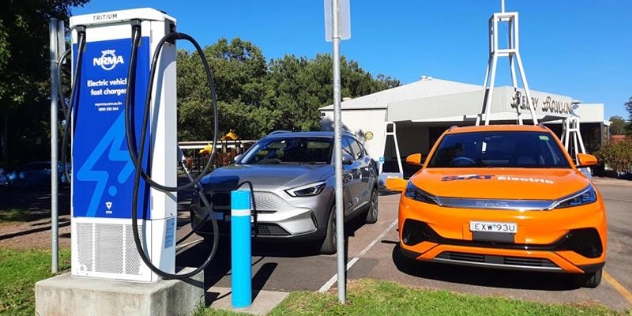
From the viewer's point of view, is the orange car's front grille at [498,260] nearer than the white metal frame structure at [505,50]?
Yes

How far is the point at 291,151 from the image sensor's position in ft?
24.5

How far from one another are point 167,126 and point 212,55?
1434 inches

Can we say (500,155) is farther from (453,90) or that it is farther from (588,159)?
(453,90)

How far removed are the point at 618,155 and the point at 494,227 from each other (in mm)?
23489

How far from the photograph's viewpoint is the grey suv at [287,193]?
573 cm

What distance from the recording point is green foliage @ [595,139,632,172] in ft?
77.6

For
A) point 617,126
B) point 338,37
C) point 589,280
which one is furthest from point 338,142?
point 617,126

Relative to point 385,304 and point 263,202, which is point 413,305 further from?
point 263,202

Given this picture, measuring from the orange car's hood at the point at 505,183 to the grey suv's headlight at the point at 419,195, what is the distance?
0.04 metres

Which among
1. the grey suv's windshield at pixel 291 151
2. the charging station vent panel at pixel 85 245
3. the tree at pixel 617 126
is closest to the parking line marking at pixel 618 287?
the grey suv's windshield at pixel 291 151

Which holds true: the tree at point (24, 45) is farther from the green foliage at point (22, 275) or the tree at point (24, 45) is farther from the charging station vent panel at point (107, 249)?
the charging station vent panel at point (107, 249)

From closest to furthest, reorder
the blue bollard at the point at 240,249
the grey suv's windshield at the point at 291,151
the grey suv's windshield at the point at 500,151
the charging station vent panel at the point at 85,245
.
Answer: the charging station vent panel at the point at 85,245, the blue bollard at the point at 240,249, the grey suv's windshield at the point at 500,151, the grey suv's windshield at the point at 291,151

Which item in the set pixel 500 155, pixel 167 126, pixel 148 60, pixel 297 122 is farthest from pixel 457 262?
pixel 297 122

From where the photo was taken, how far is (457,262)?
4703 mm
